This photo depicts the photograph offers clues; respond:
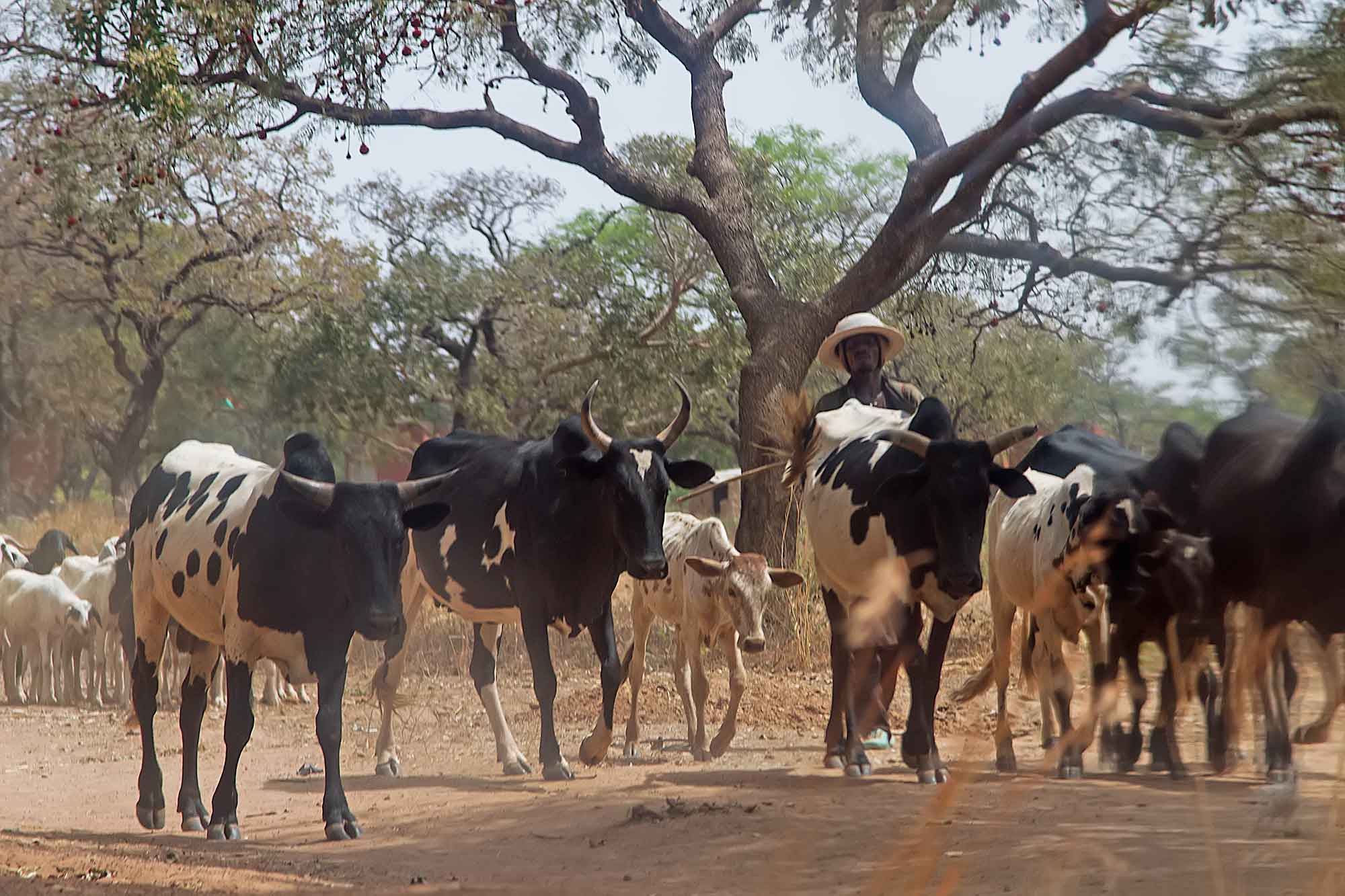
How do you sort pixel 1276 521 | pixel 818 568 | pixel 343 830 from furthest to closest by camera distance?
pixel 818 568
pixel 343 830
pixel 1276 521

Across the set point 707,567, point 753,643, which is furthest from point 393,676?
point 753,643

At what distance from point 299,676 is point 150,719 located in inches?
50.8

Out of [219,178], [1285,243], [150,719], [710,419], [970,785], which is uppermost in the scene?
[219,178]

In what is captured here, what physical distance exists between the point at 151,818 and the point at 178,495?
70.2 inches

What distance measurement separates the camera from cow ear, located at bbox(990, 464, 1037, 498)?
7.92m

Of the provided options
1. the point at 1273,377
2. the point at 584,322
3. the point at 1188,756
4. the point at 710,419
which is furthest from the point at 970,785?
the point at 710,419

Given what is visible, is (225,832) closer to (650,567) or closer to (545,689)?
(545,689)

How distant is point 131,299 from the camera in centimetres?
2892

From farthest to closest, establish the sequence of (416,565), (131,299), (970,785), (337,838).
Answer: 1. (131,299)
2. (416,565)
3. (970,785)
4. (337,838)

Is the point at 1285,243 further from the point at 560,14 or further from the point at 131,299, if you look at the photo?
the point at 131,299

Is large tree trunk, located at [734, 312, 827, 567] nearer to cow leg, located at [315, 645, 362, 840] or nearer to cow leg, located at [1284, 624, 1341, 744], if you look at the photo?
cow leg, located at [1284, 624, 1341, 744]

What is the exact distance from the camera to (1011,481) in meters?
7.96

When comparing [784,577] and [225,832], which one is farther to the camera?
[784,577]

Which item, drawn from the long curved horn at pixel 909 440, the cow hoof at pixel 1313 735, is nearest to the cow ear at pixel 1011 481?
the long curved horn at pixel 909 440
